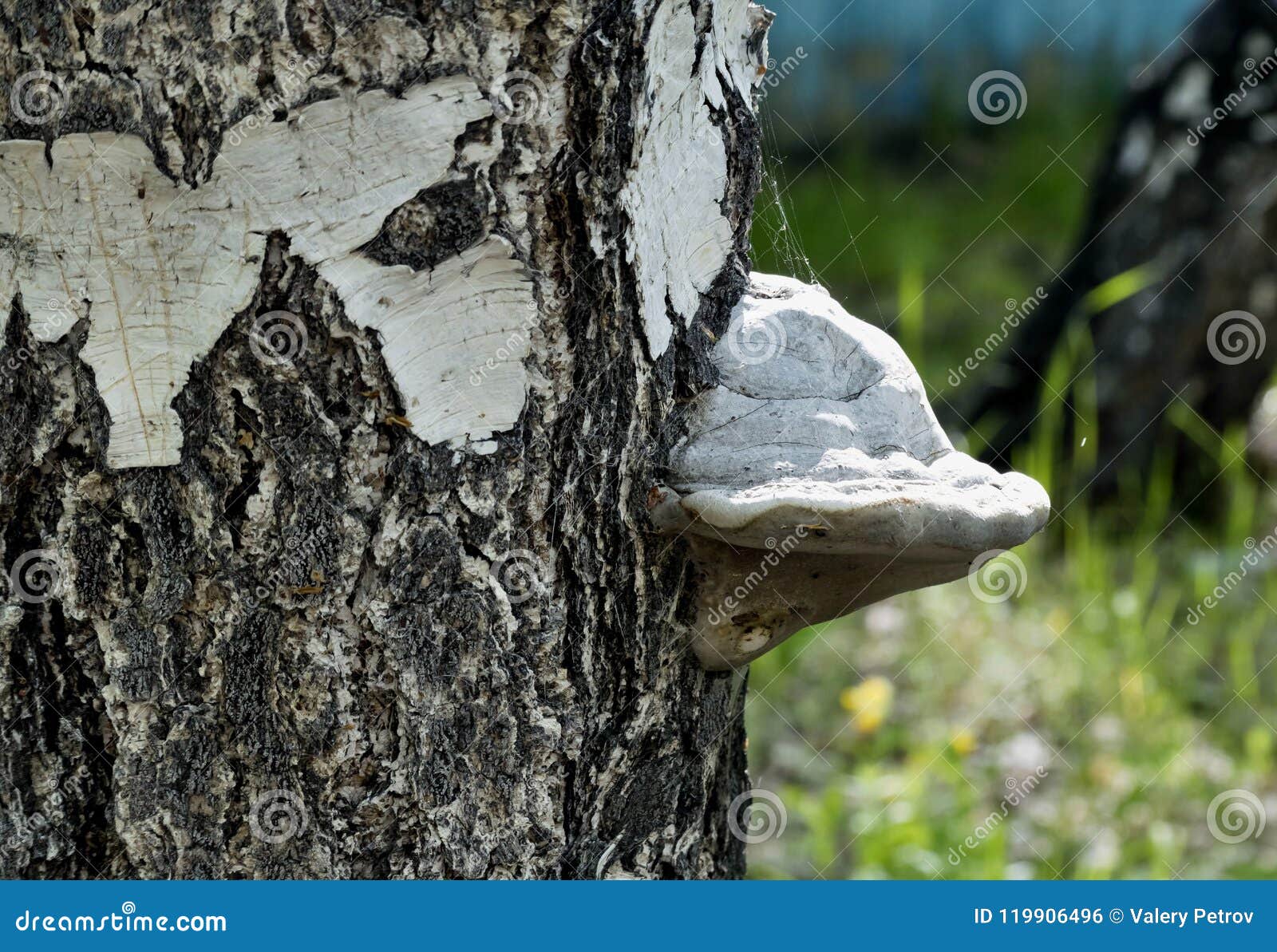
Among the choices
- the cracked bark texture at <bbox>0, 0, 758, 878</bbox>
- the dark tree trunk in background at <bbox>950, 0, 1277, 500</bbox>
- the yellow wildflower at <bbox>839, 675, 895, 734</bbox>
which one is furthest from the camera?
the dark tree trunk in background at <bbox>950, 0, 1277, 500</bbox>

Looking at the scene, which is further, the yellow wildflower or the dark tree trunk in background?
the dark tree trunk in background

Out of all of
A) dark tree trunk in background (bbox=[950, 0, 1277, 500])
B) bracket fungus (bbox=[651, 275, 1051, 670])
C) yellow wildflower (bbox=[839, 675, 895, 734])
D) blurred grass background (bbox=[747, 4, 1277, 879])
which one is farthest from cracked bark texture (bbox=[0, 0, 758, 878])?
dark tree trunk in background (bbox=[950, 0, 1277, 500])

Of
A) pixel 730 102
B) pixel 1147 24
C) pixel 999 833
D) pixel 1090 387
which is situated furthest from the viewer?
pixel 1147 24

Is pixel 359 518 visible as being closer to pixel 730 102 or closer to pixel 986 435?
pixel 730 102

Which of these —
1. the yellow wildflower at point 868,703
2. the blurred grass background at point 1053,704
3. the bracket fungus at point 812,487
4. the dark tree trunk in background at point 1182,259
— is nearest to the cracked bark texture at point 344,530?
the bracket fungus at point 812,487

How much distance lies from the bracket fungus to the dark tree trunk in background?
3.35 metres

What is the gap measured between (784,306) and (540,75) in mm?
434

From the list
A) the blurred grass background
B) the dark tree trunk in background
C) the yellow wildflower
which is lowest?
the blurred grass background

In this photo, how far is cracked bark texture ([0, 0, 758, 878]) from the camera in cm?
122

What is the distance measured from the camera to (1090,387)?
4699 millimetres

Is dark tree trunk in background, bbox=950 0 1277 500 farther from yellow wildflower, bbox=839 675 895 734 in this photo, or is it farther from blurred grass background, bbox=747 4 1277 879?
yellow wildflower, bbox=839 675 895 734

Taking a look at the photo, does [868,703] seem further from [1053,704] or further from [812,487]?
[812,487]

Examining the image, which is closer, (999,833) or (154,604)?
(154,604)

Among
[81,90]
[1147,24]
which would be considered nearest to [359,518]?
[81,90]
